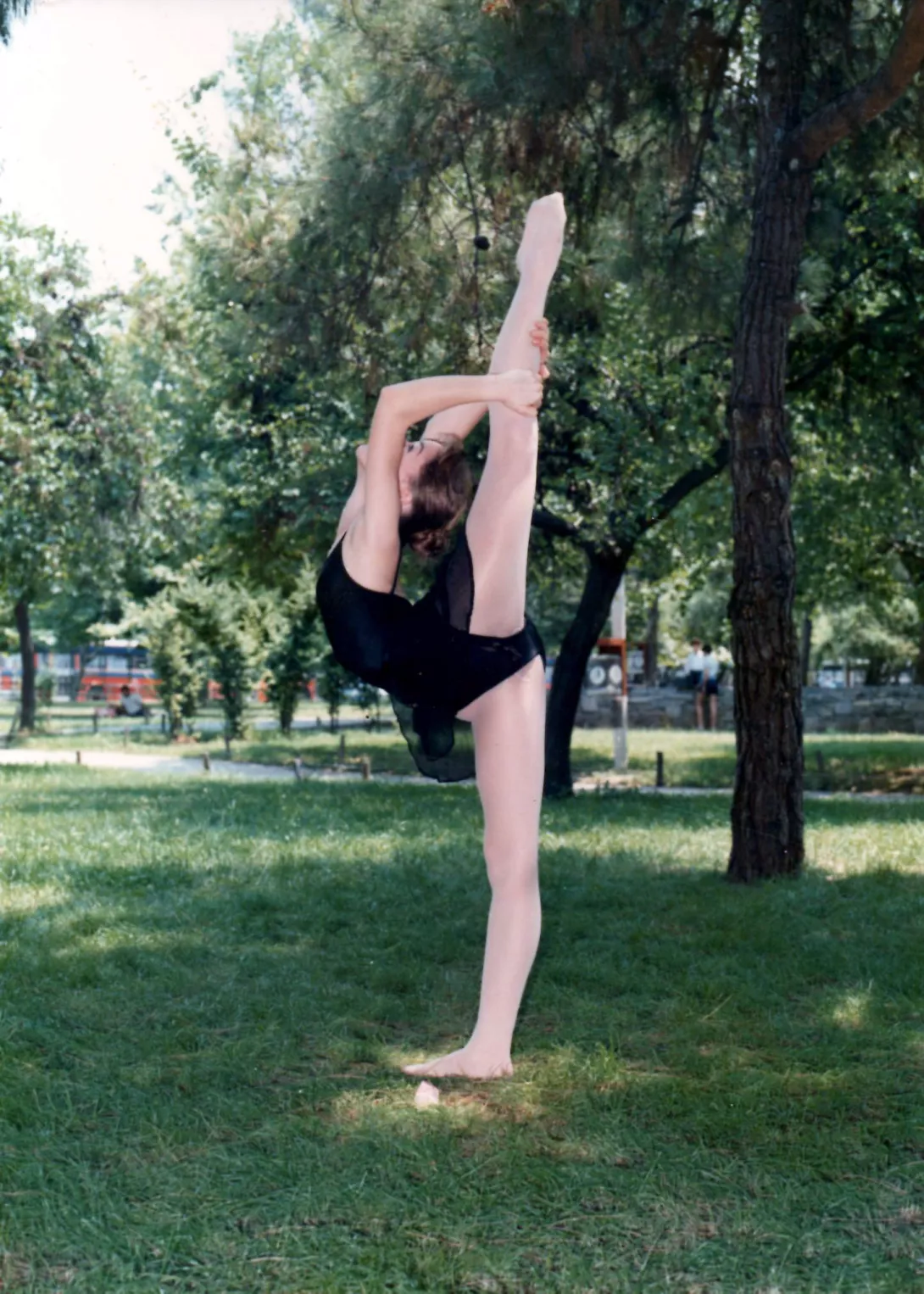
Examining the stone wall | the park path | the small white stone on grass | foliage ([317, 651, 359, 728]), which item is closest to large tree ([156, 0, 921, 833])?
the small white stone on grass

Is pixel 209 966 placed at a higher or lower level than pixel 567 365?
lower

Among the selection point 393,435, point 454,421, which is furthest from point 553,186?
point 393,435

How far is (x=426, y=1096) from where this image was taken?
4289 millimetres

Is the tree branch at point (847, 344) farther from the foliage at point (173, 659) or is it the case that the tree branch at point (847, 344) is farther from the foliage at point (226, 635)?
the foliage at point (173, 659)

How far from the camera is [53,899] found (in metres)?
7.79

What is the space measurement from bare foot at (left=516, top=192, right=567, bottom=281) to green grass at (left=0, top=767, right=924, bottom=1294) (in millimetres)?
2628

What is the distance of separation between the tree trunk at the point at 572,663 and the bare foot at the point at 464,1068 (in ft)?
33.6

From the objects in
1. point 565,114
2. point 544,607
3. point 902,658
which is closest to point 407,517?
point 565,114

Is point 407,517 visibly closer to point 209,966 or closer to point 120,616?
point 209,966

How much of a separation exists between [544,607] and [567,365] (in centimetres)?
1721

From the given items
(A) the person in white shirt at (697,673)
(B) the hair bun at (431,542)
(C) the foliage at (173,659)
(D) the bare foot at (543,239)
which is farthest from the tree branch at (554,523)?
(A) the person in white shirt at (697,673)

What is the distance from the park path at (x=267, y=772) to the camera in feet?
52.7

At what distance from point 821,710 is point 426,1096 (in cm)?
2407

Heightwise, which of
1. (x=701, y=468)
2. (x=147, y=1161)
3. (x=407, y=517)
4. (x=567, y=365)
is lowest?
(x=147, y=1161)
